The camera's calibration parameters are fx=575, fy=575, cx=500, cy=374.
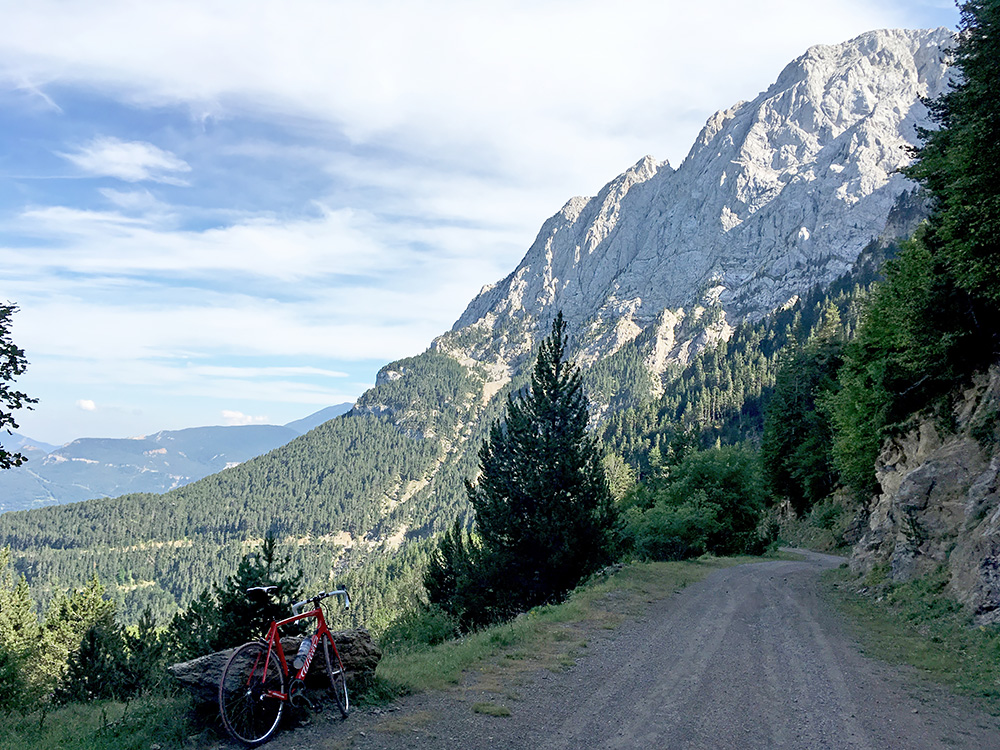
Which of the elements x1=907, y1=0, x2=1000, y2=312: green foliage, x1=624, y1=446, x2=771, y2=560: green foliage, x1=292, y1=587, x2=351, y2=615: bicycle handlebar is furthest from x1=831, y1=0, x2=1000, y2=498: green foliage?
x1=292, y1=587, x2=351, y2=615: bicycle handlebar

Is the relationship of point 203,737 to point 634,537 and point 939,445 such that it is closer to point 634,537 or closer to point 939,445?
point 939,445

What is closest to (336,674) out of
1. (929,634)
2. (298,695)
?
(298,695)

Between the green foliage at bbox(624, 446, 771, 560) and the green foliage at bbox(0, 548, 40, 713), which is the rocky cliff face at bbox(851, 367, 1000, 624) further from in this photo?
the green foliage at bbox(0, 548, 40, 713)

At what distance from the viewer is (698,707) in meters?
8.75

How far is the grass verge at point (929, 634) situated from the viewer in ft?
34.8

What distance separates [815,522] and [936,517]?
38906 mm

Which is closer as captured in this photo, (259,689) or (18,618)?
(259,689)

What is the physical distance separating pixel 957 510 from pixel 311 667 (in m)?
18.8

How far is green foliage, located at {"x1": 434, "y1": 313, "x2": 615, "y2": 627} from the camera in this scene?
21656mm

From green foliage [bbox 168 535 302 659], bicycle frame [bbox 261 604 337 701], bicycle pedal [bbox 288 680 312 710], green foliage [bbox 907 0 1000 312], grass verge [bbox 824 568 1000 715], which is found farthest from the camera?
green foliage [bbox 168 535 302 659]

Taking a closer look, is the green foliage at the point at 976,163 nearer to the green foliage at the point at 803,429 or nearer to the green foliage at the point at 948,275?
the green foliage at the point at 948,275

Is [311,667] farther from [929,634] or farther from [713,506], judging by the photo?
[713,506]

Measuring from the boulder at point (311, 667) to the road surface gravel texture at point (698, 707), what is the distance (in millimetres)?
686

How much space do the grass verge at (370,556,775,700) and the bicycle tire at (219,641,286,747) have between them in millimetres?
1621
